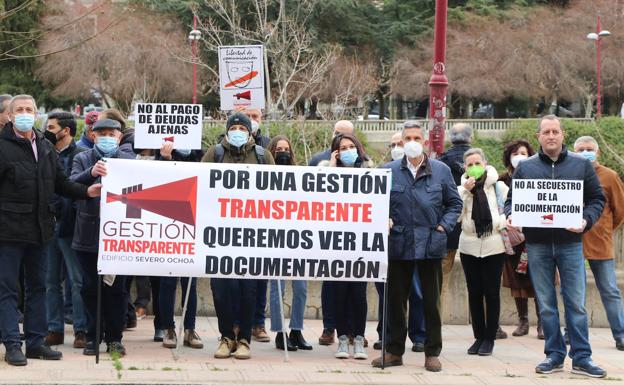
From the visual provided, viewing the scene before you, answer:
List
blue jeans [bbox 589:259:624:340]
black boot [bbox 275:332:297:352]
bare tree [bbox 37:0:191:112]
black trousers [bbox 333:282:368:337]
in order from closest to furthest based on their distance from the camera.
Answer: black trousers [bbox 333:282:368:337] → black boot [bbox 275:332:297:352] → blue jeans [bbox 589:259:624:340] → bare tree [bbox 37:0:191:112]

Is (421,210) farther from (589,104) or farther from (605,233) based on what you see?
(589,104)

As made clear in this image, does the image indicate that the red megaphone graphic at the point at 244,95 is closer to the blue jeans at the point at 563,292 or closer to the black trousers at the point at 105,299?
the black trousers at the point at 105,299

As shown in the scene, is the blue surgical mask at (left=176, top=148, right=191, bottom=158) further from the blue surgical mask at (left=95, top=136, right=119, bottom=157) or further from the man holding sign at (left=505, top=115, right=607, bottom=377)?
the man holding sign at (left=505, top=115, right=607, bottom=377)

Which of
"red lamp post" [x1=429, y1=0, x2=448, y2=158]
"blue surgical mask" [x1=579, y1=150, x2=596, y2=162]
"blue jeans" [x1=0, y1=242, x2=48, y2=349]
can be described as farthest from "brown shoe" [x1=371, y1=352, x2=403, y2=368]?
"red lamp post" [x1=429, y1=0, x2=448, y2=158]

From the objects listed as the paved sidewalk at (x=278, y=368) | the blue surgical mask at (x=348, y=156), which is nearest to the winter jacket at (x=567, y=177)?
the paved sidewalk at (x=278, y=368)

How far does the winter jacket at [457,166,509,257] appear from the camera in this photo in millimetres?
10469

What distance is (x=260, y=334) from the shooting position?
1093 cm

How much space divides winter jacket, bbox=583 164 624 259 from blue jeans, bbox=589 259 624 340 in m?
0.14

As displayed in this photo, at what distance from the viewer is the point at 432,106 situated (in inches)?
566

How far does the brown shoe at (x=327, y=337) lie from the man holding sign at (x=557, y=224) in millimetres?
2025

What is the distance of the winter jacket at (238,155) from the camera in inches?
381

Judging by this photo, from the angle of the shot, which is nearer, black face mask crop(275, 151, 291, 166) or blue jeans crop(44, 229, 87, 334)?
blue jeans crop(44, 229, 87, 334)

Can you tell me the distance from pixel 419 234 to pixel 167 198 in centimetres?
206

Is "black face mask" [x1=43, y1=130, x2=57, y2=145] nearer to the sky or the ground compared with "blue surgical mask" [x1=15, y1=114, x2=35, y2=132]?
nearer to the ground
